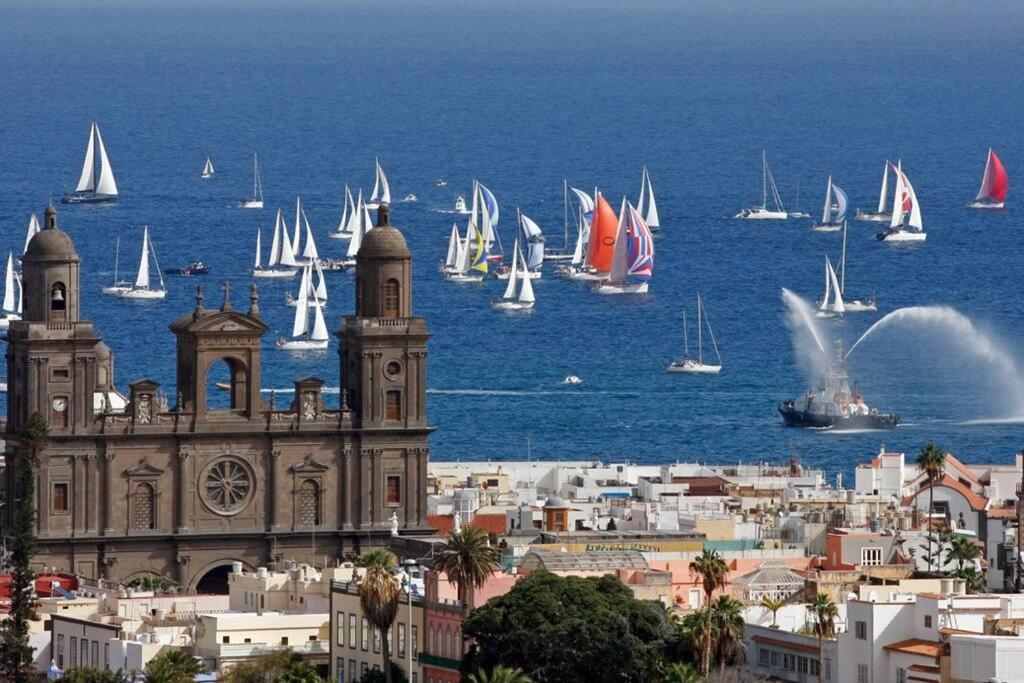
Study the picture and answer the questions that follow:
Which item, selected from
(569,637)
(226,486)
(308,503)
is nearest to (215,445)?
(226,486)

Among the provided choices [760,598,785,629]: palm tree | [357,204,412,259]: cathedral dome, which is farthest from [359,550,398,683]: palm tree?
[357,204,412,259]: cathedral dome

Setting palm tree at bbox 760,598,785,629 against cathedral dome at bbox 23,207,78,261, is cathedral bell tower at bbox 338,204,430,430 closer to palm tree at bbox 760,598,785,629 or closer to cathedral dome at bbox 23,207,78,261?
cathedral dome at bbox 23,207,78,261

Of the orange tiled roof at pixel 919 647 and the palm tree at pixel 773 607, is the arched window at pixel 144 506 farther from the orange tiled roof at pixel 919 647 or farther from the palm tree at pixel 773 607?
the orange tiled roof at pixel 919 647

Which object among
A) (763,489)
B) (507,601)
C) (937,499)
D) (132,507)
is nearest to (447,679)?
(507,601)

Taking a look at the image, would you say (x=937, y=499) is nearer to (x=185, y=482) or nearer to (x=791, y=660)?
(x=185, y=482)

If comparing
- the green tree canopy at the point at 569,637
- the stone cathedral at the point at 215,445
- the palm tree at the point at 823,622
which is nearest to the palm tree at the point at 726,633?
the green tree canopy at the point at 569,637

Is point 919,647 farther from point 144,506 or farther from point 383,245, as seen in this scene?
point 383,245
